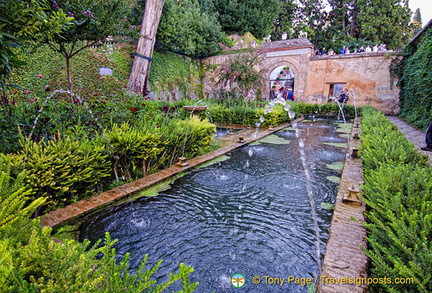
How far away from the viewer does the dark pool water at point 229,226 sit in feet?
6.11

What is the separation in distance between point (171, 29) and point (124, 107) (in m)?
10.9

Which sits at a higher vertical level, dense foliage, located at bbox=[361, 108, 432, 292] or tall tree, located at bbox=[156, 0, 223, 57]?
tall tree, located at bbox=[156, 0, 223, 57]

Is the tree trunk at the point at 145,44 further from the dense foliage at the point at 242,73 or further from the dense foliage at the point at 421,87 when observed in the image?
the dense foliage at the point at 421,87

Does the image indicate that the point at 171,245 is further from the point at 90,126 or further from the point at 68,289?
the point at 90,126

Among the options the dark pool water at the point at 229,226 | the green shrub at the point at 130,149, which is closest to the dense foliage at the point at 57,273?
the dark pool water at the point at 229,226

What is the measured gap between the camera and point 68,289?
902mm

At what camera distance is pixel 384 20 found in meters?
21.0

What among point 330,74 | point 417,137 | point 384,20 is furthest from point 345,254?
point 384,20

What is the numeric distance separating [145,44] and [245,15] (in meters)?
11.4

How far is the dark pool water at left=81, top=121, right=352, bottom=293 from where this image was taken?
1.86 metres

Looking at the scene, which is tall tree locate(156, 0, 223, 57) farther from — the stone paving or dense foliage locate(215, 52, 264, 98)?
the stone paving

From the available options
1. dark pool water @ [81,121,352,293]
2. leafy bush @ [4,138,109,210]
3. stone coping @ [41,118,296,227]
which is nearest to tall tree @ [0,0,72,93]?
leafy bush @ [4,138,109,210]

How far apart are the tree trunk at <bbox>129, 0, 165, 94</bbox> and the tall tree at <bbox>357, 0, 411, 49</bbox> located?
19089 millimetres

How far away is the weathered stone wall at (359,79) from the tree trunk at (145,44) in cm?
1095
